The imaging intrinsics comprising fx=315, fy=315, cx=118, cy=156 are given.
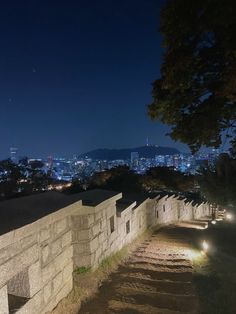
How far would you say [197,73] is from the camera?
8.07 meters

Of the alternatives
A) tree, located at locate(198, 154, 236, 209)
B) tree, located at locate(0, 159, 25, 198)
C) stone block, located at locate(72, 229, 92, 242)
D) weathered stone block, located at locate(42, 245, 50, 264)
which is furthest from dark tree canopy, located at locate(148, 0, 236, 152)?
tree, located at locate(0, 159, 25, 198)

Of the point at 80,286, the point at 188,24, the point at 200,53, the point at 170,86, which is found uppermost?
the point at 188,24

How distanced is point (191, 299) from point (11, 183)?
2587 cm

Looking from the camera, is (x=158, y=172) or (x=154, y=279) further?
(x=158, y=172)

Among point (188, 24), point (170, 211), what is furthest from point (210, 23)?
point (170, 211)

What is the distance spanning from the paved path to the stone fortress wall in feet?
2.09

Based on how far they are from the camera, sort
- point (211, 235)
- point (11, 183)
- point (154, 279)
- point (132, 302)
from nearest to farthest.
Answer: point (132, 302) < point (154, 279) < point (211, 235) < point (11, 183)

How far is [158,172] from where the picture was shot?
4869cm

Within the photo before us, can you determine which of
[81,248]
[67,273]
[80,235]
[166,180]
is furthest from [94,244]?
[166,180]

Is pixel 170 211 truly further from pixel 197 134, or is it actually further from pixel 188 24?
pixel 188 24

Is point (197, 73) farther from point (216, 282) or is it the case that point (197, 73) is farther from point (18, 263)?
point (18, 263)

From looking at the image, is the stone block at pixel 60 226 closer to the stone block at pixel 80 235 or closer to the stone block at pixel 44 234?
the stone block at pixel 44 234

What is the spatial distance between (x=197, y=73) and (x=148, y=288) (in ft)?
17.4

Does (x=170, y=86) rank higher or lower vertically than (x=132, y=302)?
higher
